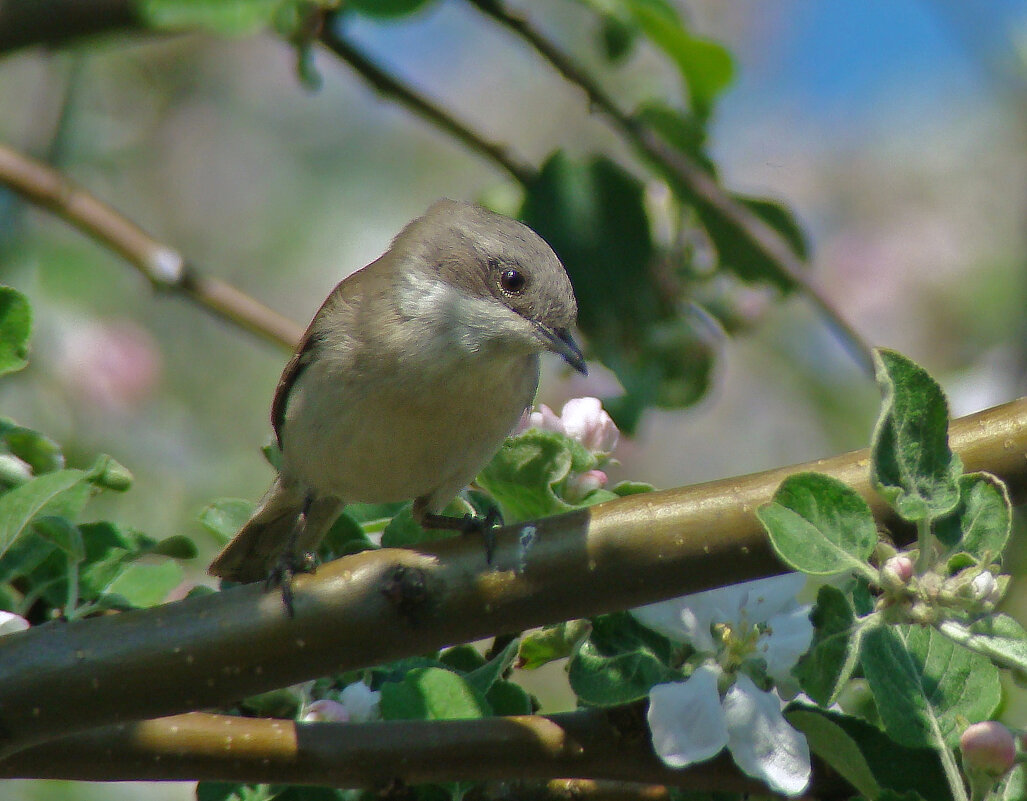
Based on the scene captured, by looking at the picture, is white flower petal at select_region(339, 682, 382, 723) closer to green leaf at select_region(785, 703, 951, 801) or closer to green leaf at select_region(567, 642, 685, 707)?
green leaf at select_region(567, 642, 685, 707)

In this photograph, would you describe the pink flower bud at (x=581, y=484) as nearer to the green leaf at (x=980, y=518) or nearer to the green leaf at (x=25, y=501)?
the green leaf at (x=980, y=518)

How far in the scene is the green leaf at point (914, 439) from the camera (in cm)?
152

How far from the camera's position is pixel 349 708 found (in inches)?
77.7

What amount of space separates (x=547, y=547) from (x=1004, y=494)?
0.66 meters

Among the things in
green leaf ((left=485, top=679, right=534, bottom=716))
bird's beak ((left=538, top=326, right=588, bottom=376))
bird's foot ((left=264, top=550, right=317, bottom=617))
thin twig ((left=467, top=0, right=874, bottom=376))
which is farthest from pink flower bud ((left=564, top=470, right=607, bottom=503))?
thin twig ((left=467, top=0, right=874, bottom=376))

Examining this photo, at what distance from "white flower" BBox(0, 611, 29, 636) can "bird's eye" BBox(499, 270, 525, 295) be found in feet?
4.83

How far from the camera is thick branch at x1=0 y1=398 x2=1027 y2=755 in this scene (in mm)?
1738

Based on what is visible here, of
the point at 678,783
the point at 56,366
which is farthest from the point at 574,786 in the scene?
the point at 56,366

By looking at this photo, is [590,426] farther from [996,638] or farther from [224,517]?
[996,638]

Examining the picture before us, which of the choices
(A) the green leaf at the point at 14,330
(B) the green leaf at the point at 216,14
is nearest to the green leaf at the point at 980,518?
(A) the green leaf at the point at 14,330

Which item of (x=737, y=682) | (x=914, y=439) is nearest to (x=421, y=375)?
(x=737, y=682)

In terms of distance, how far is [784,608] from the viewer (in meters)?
1.89

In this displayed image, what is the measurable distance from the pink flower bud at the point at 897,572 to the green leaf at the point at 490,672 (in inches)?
27.1

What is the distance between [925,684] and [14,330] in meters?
1.60
